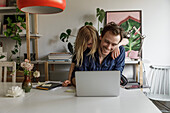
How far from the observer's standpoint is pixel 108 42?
158 centimetres

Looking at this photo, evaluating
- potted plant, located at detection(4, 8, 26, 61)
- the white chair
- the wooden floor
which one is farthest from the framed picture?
potted plant, located at detection(4, 8, 26, 61)

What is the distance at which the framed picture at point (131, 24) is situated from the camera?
321 cm

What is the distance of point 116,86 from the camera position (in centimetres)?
125

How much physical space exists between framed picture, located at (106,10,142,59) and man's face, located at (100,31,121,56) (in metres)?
1.71

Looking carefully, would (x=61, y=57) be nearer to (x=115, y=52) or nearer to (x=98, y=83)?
(x=115, y=52)

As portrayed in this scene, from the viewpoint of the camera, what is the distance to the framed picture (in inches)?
126

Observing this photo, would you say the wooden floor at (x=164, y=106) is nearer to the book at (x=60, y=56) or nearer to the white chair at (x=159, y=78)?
the white chair at (x=159, y=78)

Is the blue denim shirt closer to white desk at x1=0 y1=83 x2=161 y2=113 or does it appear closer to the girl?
the girl

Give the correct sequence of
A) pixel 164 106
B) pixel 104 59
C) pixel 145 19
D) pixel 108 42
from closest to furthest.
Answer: pixel 108 42
pixel 104 59
pixel 164 106
pixel 145 19

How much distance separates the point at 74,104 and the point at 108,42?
682 millimetres

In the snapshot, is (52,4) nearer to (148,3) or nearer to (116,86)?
(116,86)

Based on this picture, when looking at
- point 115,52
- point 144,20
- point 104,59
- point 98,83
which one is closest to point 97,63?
point 104,59

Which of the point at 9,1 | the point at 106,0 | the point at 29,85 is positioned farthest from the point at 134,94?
the point at 9,1

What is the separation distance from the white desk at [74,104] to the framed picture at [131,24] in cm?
191
